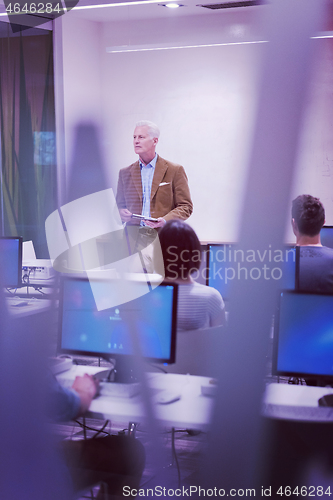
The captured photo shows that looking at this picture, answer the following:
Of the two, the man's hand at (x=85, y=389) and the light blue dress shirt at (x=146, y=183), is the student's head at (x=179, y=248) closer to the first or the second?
the light blue dress shirt at (x=146, y=183)

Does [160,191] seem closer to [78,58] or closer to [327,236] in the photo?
[327,236]

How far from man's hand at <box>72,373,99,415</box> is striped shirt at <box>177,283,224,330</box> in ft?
1.09

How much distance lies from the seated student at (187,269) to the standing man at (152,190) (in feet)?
0.50

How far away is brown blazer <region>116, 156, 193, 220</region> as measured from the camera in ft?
6.94

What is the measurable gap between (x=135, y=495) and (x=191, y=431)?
0.28 m

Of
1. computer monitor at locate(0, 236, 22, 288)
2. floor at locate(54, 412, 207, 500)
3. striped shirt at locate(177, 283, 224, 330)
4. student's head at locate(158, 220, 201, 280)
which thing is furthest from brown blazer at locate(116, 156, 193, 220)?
computer monitor at locate(0, 236, 22, 288)

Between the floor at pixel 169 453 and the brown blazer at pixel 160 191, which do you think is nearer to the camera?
the floor at pixel 169 453

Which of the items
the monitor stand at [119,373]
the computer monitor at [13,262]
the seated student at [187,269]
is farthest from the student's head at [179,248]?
the computer monitor at [13,262]

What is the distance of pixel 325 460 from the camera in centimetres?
143

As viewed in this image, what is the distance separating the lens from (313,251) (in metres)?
2.23

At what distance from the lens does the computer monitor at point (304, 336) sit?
157cm

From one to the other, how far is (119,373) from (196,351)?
0.83 feet

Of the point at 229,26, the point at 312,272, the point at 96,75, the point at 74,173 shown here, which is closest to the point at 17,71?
the point at 96,75

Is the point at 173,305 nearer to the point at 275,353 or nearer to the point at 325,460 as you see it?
the point at 275,353
